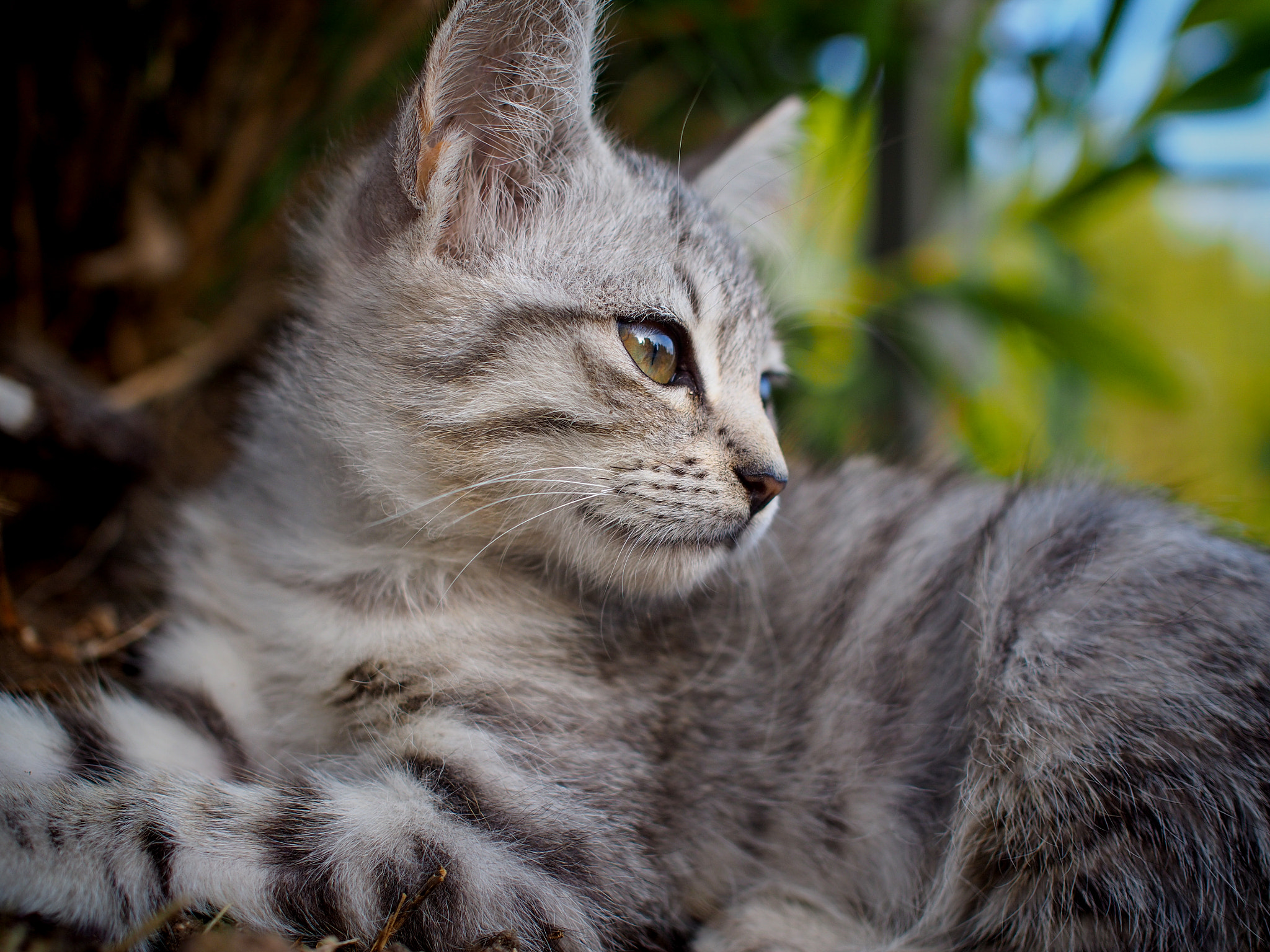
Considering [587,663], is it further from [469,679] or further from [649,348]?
[649,348]

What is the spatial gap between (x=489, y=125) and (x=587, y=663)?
31.3 inches

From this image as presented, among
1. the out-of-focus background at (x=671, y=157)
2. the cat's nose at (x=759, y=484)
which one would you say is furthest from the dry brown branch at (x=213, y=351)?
the cat's nose at (x=759, y=484)

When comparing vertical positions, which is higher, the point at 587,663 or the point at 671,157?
the point at 671,157

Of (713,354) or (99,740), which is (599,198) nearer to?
(713,354)

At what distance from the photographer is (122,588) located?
153 centimetres

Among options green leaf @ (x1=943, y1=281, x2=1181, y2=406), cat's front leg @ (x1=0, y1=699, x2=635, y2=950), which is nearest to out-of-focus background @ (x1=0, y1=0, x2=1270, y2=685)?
green leaf @ (x1=943, y1=281, x2=1181, y2=406)

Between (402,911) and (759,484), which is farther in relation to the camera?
(759,484)

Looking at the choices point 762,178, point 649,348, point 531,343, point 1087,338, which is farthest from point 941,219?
point 531,343

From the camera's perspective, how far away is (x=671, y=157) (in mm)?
1770

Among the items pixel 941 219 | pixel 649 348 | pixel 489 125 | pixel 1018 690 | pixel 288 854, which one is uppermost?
pixel 489 125

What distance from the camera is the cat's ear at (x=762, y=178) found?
1.62m

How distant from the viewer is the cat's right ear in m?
1.07

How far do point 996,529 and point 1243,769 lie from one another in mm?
442

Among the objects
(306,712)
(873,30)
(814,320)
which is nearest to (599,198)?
(814,320)
